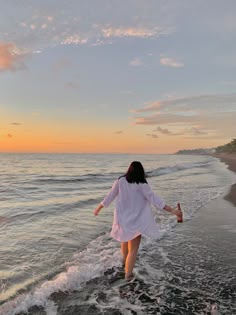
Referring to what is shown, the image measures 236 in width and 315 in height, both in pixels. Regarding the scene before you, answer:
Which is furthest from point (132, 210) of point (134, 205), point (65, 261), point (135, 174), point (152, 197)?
point (65, 261)

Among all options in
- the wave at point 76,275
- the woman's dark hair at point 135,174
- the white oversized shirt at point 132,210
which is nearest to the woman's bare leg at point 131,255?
the white oversized shirt at point 132,210

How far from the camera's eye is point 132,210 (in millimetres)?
5633

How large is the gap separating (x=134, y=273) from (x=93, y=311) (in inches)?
63.5

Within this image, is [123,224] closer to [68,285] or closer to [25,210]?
[68,285]

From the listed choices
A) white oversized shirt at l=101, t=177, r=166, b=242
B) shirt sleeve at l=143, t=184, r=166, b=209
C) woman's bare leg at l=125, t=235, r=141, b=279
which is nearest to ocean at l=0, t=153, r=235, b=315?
woman's bare leg at l=125, t=235, r=141, b=279

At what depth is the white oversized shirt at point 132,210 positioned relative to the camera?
5590mm

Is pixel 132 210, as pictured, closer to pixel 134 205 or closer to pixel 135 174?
pixel 134 205

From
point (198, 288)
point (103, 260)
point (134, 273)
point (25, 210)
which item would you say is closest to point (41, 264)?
point (103, 260)

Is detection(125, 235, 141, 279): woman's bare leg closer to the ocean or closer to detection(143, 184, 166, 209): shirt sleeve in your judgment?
the ocean

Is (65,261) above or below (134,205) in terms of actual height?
below

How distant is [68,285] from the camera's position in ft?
18.5

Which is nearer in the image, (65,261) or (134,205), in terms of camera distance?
(134,205)

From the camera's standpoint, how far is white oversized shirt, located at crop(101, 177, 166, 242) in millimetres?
5590

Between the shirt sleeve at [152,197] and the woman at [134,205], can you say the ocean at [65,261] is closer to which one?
the woman at [134,205]
